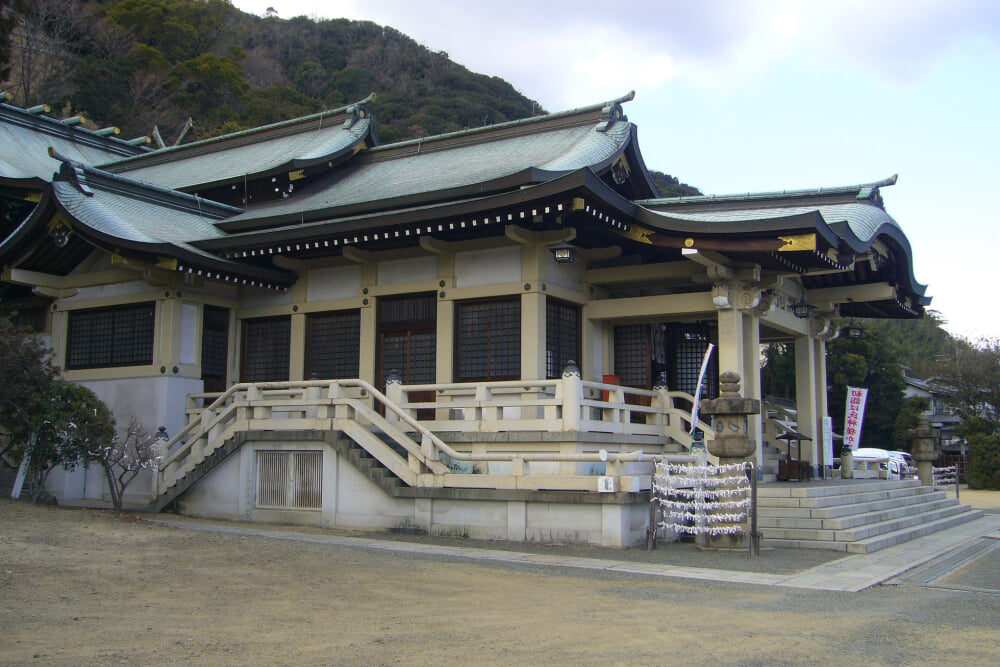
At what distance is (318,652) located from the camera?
243 inches

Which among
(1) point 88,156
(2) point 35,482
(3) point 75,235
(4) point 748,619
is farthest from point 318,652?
(1) point 88,156

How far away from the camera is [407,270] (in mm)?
17703

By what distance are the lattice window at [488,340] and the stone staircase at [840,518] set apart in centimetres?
501

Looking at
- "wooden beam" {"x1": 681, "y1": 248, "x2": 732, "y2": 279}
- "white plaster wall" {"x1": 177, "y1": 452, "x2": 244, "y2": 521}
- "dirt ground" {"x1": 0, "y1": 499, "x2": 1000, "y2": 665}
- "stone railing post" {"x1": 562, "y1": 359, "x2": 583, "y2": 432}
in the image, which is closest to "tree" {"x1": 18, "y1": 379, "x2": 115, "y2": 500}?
"white plaster wall" {"x1": 177, "y1": 452, "x2": 244, "y2": 521}

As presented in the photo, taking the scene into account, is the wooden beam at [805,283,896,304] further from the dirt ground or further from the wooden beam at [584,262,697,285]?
the dirt ground

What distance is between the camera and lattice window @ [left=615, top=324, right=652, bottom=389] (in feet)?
58.5

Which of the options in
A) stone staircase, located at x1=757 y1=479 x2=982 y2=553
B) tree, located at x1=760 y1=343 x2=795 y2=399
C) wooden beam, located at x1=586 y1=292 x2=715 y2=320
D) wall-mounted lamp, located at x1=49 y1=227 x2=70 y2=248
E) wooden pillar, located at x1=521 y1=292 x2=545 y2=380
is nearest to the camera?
stone staircase, located at x1=757 y1=479 x2=982 y2=553

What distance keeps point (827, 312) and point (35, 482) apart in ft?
53.9

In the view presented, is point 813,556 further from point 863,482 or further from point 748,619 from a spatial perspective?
point 863,482

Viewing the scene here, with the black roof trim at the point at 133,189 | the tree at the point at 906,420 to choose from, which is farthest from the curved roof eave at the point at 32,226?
the tree at the point at 906,420

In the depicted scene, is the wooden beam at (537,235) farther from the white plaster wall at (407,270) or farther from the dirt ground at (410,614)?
the dirt ground at (410,614)

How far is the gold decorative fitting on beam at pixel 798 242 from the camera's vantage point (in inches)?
543

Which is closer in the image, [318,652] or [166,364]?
[318,652]

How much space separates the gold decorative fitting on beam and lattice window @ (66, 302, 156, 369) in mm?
12502
